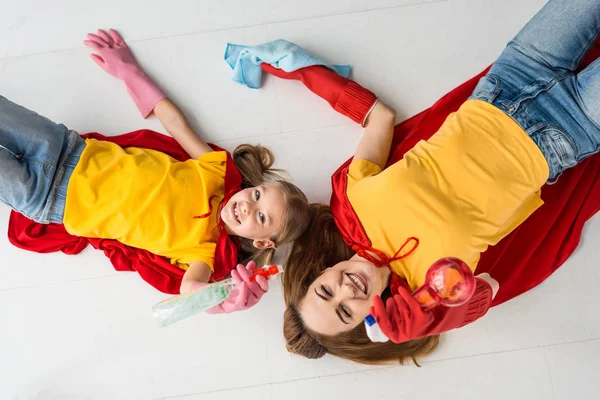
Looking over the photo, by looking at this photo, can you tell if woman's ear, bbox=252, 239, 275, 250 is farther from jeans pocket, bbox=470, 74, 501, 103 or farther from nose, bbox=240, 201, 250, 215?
jeans pocket, bbox=470, 74, 501, 103

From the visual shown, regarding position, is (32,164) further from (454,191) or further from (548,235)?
(548,235)

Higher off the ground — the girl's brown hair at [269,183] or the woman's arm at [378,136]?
the woman's arm at [378,136]

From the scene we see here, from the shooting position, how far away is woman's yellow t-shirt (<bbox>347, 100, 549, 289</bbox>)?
1083 mm

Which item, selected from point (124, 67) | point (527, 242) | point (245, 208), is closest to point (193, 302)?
point (245, 208)

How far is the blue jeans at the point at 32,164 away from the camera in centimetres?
121

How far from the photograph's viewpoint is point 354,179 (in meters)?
1.20

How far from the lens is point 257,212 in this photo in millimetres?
1140

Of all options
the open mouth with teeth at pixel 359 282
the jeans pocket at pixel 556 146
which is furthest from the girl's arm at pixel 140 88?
the jeans pocket at pixel 556 146

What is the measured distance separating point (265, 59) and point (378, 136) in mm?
372

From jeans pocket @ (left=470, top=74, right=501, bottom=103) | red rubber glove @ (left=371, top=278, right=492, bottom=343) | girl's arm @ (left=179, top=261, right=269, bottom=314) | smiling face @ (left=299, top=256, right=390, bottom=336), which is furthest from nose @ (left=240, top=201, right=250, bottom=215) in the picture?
jeans pocket @ (left=470, top=74, right=501, bottom=103)

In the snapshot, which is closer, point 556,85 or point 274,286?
point 556,85

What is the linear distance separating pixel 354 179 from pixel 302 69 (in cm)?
37

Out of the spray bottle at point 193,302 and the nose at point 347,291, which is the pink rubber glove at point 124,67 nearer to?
the spray bottle at point 193,302

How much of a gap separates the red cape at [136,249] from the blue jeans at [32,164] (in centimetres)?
11
